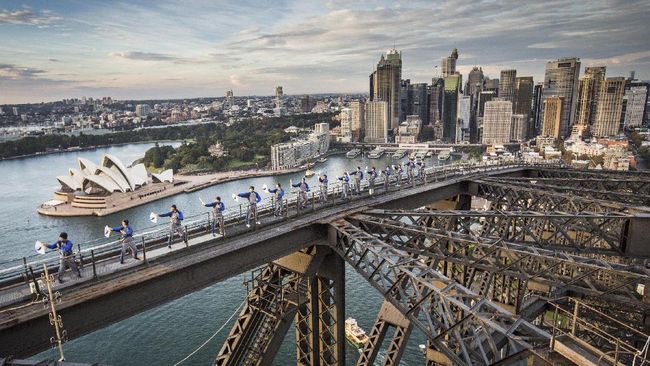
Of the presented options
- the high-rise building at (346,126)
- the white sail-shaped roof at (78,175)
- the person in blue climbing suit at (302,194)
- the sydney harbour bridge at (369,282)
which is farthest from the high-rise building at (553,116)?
the person in blue climbing suit at (302,194)

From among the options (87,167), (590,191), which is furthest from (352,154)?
(590,191)

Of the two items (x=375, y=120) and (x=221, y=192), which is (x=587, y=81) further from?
(x=221, y=192)

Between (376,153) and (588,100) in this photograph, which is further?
(588,100)

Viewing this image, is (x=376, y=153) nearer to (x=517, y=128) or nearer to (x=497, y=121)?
(x=497, y=121)

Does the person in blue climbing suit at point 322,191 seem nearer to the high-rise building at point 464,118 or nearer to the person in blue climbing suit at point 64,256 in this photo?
the person in blue climbing suit at point 64,256

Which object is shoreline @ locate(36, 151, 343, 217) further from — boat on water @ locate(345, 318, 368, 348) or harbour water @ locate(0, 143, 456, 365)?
boat on water @ locate(345, 318, 368, 348)

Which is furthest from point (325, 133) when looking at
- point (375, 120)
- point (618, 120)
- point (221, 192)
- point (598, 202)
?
point (598, 202)
